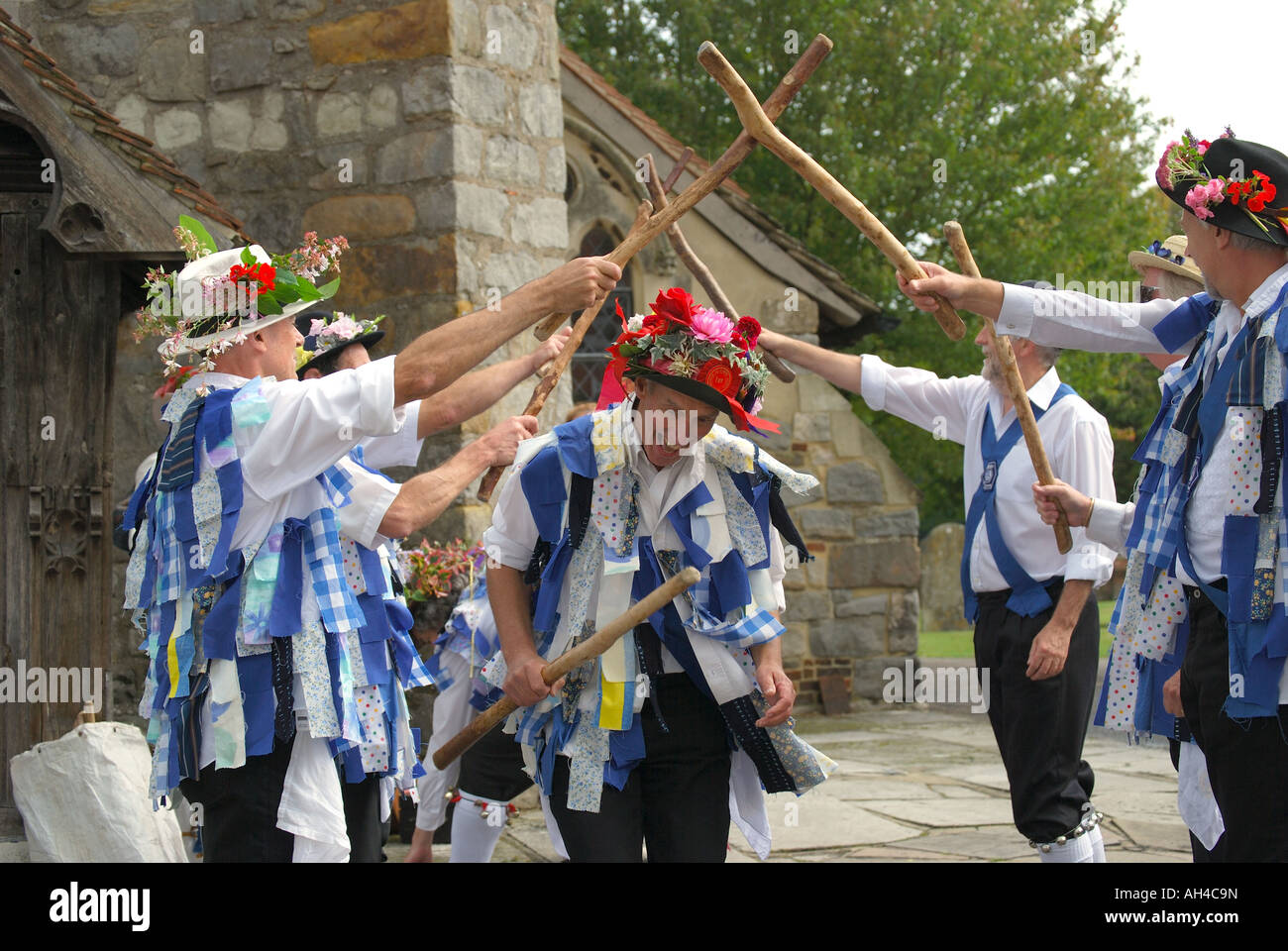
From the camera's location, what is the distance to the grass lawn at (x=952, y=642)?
17.1 meters

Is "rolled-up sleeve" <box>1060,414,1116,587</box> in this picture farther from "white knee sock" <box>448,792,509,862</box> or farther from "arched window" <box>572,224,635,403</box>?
"arched window" <box>572,224,635,403</box>

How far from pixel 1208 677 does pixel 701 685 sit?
1.16m

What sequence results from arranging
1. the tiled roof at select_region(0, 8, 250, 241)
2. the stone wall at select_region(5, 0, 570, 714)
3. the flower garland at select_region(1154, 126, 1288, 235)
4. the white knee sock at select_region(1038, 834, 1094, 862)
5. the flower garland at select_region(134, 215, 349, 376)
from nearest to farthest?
the flower garland at select_region(1154, 126, 1288, 235) < the flower garland at select_region(134, 215, 349, 376) < the white knee sock at select_region(1038, 834, 1094, 862) < the tiled roof at select_region(0, 8, 250, 241) < the stone wall at select_region(5, 0, 570, 714)

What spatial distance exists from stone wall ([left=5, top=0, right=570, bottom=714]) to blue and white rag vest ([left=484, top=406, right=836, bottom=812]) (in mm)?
2967

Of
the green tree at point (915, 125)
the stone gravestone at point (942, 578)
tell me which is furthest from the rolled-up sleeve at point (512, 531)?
the stone gravestone at point (942, 578)

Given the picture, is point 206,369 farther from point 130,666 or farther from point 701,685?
point 130,666

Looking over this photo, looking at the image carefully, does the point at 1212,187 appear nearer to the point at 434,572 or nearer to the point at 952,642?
the point at 434,572

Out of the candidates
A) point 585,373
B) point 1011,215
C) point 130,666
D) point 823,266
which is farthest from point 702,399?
point 1011,215

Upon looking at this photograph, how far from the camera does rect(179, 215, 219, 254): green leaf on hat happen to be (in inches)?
140

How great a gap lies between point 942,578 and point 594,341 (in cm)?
1262

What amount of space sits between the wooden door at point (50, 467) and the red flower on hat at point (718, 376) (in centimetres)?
266

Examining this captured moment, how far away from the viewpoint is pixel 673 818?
3414mm

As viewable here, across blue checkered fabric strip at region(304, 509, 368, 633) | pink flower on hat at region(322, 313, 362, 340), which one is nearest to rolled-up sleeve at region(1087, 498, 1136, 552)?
blue checkered fabric strip at region(304, 509, 368, 633)

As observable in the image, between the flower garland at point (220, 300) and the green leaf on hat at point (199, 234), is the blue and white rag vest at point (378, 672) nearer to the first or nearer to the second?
the flower garland at point (220, 300)
